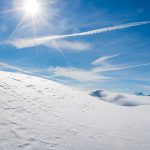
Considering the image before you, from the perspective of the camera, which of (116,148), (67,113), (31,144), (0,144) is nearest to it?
(0,144)

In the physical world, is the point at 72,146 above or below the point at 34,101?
below

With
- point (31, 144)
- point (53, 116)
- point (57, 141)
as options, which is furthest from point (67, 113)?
point (31, 144)

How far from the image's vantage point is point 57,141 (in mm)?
9109

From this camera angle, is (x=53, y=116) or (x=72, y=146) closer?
(x=72, y=146)

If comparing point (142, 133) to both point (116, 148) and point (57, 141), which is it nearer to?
point (116, 148)

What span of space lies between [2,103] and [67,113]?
190 inches

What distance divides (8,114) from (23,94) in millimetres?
4991

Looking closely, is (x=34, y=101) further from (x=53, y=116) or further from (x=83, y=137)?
(x=83, y=137)

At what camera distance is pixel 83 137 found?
410 inches

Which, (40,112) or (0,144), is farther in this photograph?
(40,112)

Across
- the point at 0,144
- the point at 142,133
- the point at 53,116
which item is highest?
the point at 53,116

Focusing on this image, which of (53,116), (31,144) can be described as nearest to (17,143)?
(31,144)

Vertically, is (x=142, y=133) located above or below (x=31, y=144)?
above

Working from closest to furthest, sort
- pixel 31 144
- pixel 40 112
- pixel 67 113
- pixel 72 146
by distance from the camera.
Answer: pixel 31 144
pixel 72 146
pixel 40 112
pixel 67 113
